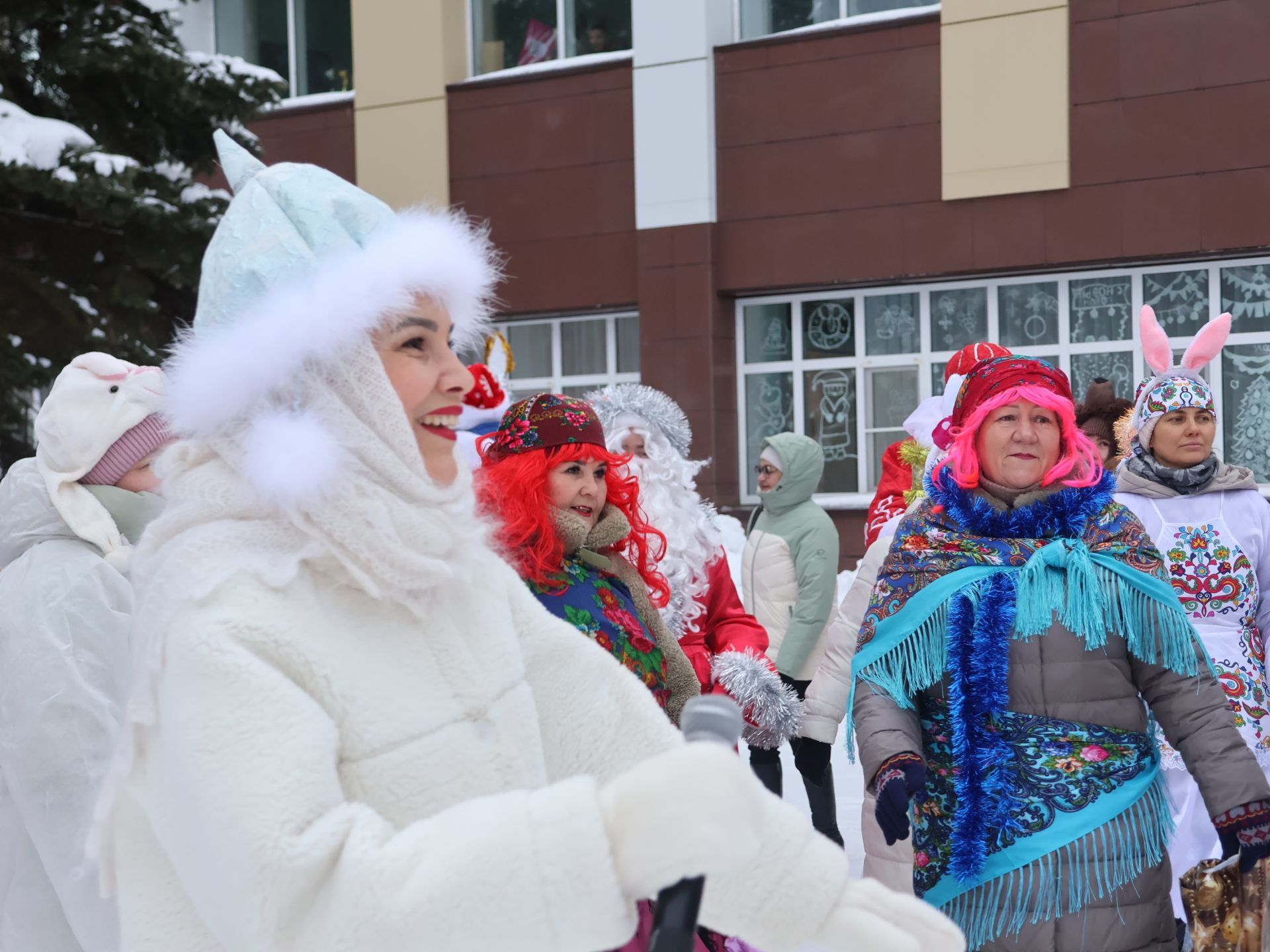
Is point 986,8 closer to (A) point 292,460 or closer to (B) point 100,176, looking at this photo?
(B) point 100,176

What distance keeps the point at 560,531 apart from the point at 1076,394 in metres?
9.80

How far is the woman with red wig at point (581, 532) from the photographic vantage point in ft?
11.9

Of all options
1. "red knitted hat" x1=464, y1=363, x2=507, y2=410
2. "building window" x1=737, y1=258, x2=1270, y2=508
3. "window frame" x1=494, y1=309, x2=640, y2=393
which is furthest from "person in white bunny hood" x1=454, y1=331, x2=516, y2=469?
"window frame" x1=494, y1=309, x2=640, y2=393

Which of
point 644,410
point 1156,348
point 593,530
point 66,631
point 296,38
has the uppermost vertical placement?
point 296,38

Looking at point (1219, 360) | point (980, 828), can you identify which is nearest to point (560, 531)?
point (980, 828)

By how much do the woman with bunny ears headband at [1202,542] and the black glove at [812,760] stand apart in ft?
4.81

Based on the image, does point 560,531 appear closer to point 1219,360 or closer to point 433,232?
point 433,232

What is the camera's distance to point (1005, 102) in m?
12.1

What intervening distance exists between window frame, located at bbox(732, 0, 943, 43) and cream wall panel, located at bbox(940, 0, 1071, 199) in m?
0.46

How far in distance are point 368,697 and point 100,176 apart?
9.76 meters

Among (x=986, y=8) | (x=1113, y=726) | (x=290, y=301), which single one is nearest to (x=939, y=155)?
(x=986, y=8)

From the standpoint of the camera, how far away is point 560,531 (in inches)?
146

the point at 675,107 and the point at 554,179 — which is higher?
the point at 675,107

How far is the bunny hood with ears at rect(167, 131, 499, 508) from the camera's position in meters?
1.69
